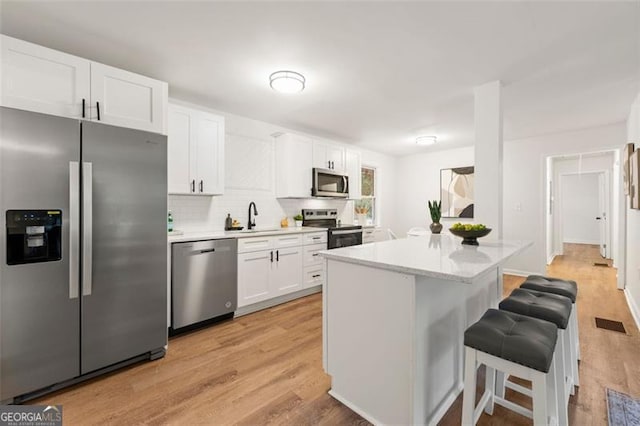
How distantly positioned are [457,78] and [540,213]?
3.46m

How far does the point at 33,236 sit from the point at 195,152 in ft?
5.24

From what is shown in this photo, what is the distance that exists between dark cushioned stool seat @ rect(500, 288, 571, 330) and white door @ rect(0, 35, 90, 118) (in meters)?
3.23

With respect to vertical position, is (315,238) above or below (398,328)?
above

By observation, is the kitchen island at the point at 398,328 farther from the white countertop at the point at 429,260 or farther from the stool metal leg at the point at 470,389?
the stool metal leg at the point at 470,389

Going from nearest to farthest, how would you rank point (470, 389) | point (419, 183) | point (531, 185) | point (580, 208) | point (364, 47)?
point (470, 389) < point (364, 47) < point (531, 185) < point (419, 183) < point (580, 208)

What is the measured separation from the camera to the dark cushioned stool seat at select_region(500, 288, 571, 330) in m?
1.57

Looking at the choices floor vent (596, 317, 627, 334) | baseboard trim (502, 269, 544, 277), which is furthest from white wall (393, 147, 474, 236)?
floor vent (596, 317, 627, 334)

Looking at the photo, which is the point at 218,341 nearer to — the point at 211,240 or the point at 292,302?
the point at 211,240

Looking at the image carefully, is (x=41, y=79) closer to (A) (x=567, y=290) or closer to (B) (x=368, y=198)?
(A) (x=567, y=290)

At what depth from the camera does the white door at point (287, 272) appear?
3471 mm

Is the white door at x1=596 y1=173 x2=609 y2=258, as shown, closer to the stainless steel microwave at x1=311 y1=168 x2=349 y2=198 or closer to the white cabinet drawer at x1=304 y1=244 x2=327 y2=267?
the stainless steel microwave at x1=311 y1=168 x2=349 y2=198

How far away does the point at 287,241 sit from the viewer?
11.9 feet

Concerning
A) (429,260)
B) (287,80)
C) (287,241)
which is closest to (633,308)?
(429,260)

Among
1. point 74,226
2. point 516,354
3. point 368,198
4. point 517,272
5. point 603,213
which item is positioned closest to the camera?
point 516,354
